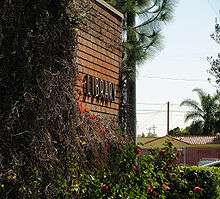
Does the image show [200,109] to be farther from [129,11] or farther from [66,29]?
[66,29]

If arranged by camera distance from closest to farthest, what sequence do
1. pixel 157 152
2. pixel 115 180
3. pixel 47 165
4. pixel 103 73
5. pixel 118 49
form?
pixel 47 165
pixel 115 180
pixel 157 152
pixel 103 73
pixel 118 49

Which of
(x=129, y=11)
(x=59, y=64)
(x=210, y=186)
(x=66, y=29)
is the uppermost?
(x=129, y=11)

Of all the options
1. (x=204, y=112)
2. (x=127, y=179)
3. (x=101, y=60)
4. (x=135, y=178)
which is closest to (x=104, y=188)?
(x=127, y=179)

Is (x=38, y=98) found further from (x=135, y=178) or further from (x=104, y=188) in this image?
(x=135, y=178)

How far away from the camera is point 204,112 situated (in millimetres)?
52062

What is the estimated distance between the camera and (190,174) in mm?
12047

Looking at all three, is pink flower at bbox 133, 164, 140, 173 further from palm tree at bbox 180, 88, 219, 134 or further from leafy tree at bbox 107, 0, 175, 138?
palm tree at bbox 180, 88, 219, 134

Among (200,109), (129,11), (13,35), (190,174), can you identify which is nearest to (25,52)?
(13,35)

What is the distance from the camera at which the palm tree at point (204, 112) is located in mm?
51281

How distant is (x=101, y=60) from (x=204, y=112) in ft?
140

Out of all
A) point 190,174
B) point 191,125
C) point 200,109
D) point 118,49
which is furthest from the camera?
point 191,125

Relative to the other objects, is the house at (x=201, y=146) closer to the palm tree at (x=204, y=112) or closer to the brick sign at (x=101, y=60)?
the palm tree at (x=204, y=112)

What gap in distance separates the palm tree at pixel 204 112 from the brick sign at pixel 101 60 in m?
40.0

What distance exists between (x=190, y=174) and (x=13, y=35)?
6.74m
